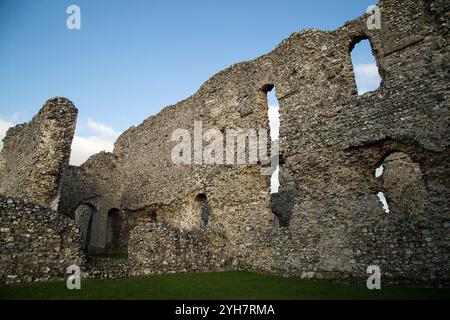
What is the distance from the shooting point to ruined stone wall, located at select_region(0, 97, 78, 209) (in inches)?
481

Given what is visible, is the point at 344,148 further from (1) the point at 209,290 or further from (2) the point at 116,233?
(2) the point at 116,233

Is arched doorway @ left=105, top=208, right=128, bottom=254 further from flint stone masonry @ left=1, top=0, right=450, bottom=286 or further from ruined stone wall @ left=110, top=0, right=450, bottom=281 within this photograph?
ruined stone wall @ left=110, top=0, right=450, bottom=281

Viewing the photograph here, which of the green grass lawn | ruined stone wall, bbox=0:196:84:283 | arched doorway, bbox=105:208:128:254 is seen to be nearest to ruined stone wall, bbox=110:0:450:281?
the green grass lawn

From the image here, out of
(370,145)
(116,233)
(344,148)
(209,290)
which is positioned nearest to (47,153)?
(116,233)

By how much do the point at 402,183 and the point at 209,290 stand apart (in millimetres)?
13608

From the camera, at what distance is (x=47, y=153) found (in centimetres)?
1241

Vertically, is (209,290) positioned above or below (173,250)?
below

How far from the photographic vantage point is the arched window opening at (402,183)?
16469mm

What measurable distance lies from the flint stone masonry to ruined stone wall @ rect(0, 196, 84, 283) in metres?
1.10

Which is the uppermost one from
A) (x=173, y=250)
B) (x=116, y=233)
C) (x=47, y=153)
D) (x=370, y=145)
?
(x=47, y=153)

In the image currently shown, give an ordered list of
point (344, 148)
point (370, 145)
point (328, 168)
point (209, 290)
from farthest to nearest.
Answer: point (328, 168) → point (344, 148) → point (370, 145) → point (209, 290)

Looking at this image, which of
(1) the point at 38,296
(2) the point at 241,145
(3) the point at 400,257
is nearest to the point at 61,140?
(2) the point at 241,145

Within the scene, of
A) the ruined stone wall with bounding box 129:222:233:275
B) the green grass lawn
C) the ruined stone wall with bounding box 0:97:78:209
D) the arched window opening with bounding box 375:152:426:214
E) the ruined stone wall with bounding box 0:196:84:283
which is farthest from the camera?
the arched window opening with bounding box 375:152:426:214

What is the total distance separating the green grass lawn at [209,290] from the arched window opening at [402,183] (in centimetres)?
1048
